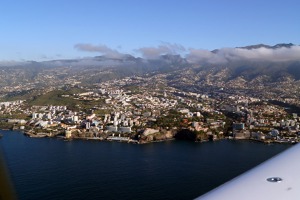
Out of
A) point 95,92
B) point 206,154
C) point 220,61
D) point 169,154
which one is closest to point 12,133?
point 169,154

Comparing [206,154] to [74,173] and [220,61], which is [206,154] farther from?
[220,61]

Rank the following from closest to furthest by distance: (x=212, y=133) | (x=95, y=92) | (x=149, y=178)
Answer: (x=149, y=178) < (x=212, y=133) < (x=95, y=92)

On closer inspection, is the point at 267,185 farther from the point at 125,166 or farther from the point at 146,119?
the point at 146,119

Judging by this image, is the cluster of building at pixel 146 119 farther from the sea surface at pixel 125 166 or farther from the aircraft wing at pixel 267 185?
the aircraft wing at pixel 267 185

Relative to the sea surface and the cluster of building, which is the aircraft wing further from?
the cluster of building

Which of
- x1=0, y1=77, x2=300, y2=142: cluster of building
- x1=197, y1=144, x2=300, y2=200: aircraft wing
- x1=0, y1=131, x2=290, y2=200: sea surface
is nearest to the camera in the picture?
x1=197, y1=144, x2=300, y2=200: aircraft wing

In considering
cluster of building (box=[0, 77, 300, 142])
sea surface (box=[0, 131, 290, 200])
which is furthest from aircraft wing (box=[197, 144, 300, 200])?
cluster of building (box=[0, 77, 300, 142])

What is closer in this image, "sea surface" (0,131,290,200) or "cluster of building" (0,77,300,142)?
"sea surface" (0,131,290,200)

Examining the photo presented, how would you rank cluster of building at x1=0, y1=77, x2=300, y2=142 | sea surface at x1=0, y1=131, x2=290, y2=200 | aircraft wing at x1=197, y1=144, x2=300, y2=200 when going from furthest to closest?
cluster of building at x1=0, y1=77, x2=300, y2=142 < sea surface at x1=0, y1=131, x2=290, y2=200 < aircraft wing at x1=197, y1=144, x2=300, y2=200
